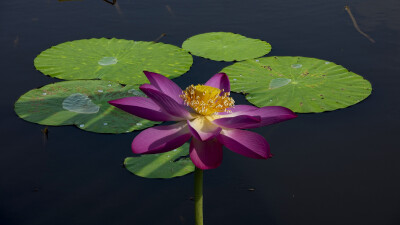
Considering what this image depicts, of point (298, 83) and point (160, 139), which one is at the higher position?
point (160, 139)

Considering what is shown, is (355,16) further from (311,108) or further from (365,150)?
(365,150)

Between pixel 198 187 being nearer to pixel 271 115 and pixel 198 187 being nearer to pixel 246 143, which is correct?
pixel 246 143

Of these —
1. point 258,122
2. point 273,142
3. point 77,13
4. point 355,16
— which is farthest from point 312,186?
point 77,13

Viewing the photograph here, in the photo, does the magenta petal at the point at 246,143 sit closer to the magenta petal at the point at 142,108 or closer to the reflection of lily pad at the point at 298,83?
the magenta petal at the point at 142,108

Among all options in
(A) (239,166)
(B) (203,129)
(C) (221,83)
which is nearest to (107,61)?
(A) (239,166)

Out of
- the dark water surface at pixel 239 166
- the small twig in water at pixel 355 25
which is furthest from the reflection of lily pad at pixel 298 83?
the small twig in water at pixel 355 25

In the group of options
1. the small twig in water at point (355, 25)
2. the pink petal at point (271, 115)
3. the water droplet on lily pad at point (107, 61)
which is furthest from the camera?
the small twig in water at point (355, 25)
